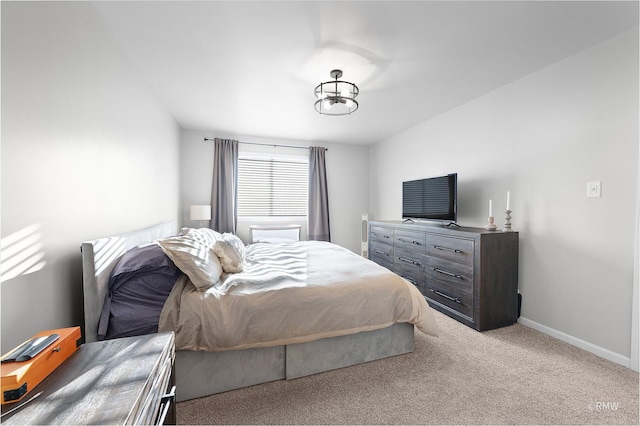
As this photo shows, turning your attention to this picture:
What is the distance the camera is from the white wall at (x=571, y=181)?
1987mm

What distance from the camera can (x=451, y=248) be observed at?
278cm

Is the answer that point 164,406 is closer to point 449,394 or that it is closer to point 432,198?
point 449,394

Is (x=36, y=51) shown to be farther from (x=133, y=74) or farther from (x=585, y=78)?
(x=585, y=78)

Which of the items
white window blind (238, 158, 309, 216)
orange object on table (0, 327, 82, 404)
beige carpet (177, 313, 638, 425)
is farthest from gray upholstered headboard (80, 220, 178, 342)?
white window blind (238, 158, 309, 216)

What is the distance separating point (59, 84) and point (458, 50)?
2725 millimetres

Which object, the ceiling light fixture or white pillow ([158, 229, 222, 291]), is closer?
white pillow ([158, 229, 222, 291])

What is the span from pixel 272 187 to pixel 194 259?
334 cm

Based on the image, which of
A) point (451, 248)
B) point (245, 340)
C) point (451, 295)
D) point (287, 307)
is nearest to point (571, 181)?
point (451, 248)

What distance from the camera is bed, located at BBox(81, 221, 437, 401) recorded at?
1.48 metres

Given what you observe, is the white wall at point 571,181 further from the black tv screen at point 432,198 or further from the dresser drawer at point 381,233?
the dresser drawer at point 381,233

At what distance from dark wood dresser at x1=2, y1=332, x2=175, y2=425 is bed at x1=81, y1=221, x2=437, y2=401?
47 centimetres

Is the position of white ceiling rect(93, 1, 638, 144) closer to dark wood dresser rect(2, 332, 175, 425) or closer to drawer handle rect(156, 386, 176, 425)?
dark wood dresser rect(2, 332, 175, 425)

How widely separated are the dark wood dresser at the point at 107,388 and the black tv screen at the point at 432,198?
3.13m

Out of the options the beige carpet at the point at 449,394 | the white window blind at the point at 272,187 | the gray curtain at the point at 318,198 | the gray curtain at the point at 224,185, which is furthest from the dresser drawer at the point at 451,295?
the gray curtain at the point at 224,185
